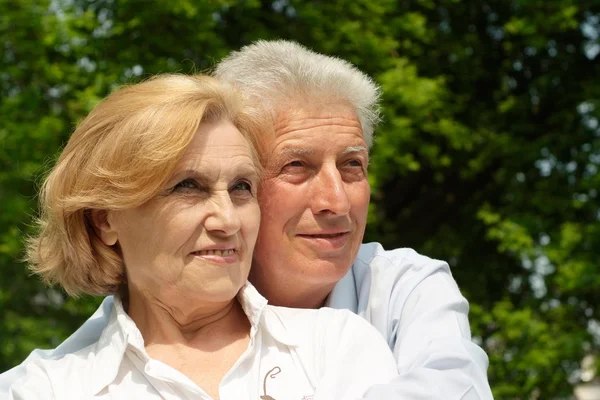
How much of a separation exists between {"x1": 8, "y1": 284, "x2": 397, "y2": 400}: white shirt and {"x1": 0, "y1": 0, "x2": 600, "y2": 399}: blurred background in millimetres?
6174

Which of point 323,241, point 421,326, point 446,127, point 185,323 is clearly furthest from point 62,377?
point 446,127

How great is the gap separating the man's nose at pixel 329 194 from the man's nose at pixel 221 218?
49cm

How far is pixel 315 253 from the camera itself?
129 inches

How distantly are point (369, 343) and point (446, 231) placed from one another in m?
9.09

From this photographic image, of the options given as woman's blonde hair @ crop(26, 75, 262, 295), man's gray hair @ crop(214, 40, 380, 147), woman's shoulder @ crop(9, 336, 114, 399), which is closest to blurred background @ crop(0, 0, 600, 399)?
man's gray hair @ crop(214, 40, 380, 147)

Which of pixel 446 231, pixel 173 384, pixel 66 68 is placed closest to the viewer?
pixel 173 384

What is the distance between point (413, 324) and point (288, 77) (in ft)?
2.89

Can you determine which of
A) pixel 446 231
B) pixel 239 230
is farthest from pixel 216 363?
pixel 446 231

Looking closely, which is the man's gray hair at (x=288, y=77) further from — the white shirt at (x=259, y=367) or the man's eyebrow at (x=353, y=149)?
the white shirt at (x=259, y=367)

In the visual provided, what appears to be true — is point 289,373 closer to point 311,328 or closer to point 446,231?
point 311,328

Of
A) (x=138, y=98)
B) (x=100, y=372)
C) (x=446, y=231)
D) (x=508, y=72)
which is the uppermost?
(x=138, y=98)

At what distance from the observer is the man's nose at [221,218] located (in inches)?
110

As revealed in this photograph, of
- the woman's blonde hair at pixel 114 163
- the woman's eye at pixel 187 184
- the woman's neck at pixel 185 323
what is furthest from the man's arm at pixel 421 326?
the woman's eye at pixel 187 184

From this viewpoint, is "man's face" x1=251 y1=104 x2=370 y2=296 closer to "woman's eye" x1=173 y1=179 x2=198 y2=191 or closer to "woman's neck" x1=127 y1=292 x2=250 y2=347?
"woman's neck" x1=127 y1=292 x2=250 y2=347
